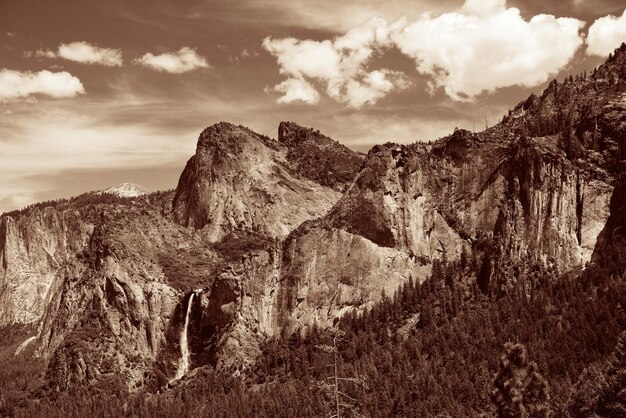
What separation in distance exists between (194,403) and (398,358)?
4866cm

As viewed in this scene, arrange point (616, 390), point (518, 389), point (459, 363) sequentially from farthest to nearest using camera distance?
point (459, 363) → point (518, 389) → point (616, 390)

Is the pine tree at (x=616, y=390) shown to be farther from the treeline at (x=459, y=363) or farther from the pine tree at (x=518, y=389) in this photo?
the treeline at (x=459, y=363)

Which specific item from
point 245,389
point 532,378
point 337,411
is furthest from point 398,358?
point 337,411

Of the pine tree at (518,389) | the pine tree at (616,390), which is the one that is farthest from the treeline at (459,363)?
the pine tree at (616,390)

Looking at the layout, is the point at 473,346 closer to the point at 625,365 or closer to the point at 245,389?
the point at 245,389

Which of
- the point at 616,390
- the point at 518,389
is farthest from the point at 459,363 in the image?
the point at 616,390

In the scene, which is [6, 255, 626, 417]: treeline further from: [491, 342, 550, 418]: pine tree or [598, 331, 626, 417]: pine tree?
[598, 331, 626, 417]: pine tree

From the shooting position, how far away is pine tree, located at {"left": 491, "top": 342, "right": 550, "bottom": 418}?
98812mm

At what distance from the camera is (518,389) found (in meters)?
101

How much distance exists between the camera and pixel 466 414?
504 ft

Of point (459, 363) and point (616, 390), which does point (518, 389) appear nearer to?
point (616, 390)

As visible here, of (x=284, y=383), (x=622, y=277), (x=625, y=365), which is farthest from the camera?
(x=284, y=383)

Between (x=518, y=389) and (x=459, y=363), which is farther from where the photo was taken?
(x=459, y=363)

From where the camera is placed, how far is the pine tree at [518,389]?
324 feet
